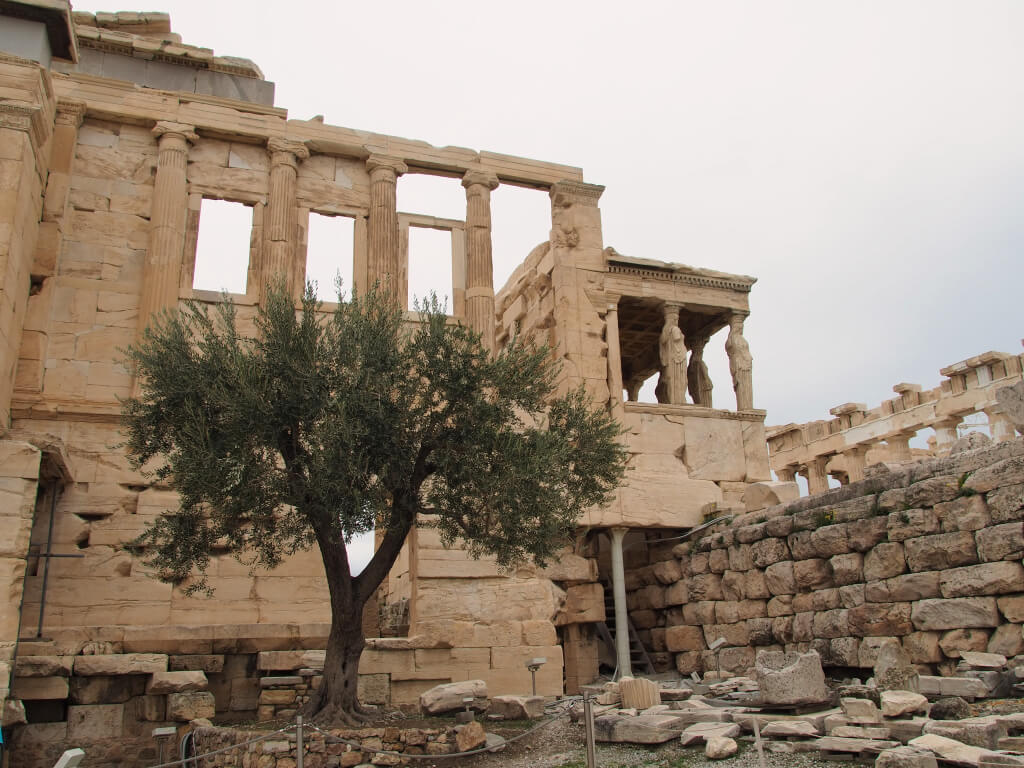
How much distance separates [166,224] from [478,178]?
520 cm

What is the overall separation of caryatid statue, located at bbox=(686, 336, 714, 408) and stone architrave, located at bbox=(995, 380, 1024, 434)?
8119 millimetres

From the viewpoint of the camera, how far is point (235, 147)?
50.1 ft

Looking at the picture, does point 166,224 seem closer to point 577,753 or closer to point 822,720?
point 577,753

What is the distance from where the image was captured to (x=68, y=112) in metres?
14.3

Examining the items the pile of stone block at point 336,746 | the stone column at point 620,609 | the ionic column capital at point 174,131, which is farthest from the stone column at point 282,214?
the pile of stone block at point 336,746

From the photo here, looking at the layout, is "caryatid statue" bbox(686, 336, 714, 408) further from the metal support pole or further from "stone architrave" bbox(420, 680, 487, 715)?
the metal support pole

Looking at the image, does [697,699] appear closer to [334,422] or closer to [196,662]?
[334,422]

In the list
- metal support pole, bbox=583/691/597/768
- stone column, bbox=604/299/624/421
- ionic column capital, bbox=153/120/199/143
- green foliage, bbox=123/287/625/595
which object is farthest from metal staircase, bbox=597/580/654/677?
ionic column capital, bbox=153/120/199/143

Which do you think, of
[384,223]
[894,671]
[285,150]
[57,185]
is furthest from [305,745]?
[285,150]

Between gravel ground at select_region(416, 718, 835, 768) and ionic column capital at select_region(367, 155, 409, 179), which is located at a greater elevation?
ionic column capital at select_region(367, 155, 409, 179)

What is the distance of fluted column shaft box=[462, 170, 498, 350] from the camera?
15.3m

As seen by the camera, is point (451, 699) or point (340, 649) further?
point (451, 699)

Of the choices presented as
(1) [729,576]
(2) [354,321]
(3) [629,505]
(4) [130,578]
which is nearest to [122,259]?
(4) [130,578]

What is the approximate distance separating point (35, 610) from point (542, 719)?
667 cm
